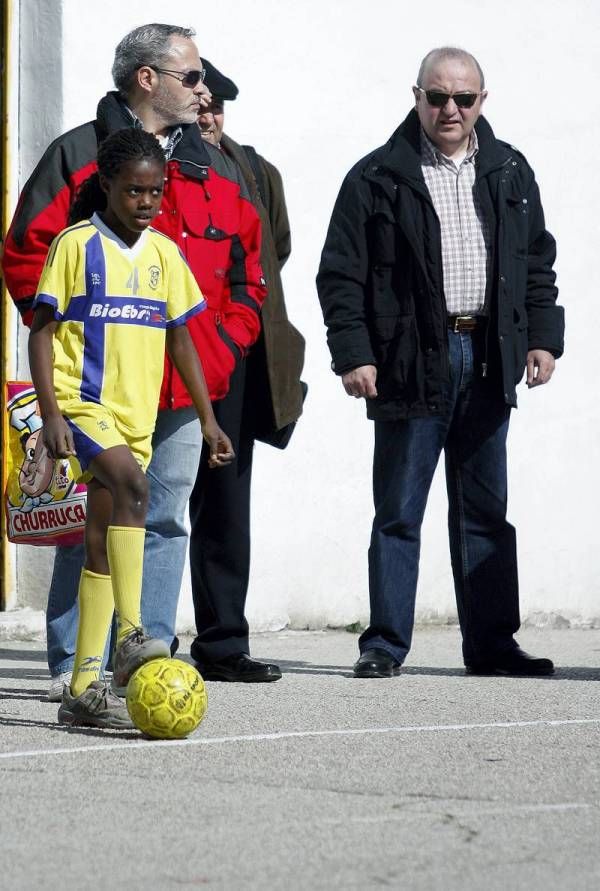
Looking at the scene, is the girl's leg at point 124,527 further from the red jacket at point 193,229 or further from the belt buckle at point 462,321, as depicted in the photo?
the belt buckle at point 462,321

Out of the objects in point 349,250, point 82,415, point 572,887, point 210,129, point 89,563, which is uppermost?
point 210,129

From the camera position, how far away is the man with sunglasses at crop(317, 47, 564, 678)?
6664 mm

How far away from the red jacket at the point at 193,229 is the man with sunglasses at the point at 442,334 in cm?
49

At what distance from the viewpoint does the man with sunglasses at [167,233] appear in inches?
231

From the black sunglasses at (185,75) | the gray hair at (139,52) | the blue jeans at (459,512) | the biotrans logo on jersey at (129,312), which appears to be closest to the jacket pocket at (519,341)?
the blue jeans at (459,512)

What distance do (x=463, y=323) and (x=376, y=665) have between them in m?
1.27

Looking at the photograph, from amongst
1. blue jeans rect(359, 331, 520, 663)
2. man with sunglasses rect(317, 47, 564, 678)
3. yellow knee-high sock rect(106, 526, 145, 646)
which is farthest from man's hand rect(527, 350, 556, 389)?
yellow knee-high sock rect(106, 526, 145, 646)

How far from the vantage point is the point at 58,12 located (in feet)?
27.1

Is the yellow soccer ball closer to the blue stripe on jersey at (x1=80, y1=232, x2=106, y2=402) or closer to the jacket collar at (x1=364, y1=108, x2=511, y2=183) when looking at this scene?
the blue stripe on jersey at (x1=80, y1=232, x2=106, y2=402)

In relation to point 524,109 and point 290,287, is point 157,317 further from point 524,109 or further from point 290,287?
point 524,109

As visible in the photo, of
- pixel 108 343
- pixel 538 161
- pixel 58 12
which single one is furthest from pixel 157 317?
pixel 538 161

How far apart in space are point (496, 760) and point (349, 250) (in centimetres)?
263

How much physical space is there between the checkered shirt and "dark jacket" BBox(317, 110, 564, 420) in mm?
36

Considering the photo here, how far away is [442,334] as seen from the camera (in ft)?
21.8
